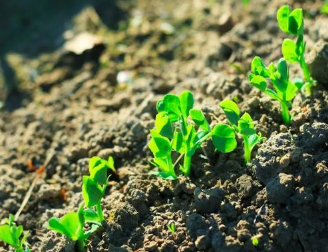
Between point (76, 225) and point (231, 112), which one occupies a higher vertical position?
point (231, 112)

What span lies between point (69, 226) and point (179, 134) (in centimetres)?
59

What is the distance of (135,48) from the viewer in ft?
13.0

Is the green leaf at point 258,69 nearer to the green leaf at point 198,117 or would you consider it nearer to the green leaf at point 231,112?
the green leaf at point 231,112

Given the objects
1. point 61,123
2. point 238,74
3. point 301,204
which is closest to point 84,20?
point 61,123

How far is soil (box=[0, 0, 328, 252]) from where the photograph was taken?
2197 millimetres

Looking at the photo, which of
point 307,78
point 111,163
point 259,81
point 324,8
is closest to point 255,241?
point 259,81

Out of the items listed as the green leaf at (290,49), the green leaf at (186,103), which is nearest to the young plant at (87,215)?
the green leaf at (186,103)

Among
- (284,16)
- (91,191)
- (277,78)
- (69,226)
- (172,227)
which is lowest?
(172,227)

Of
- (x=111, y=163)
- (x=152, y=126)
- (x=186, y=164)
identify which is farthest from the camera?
(x=152, y=126)

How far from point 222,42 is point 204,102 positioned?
723 mm

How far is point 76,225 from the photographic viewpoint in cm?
221

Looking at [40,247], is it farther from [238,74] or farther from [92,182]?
[238,74]

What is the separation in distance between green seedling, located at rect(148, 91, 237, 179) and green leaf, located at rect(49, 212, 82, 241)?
0.42 m

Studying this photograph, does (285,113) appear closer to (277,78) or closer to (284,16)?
(277,78)
